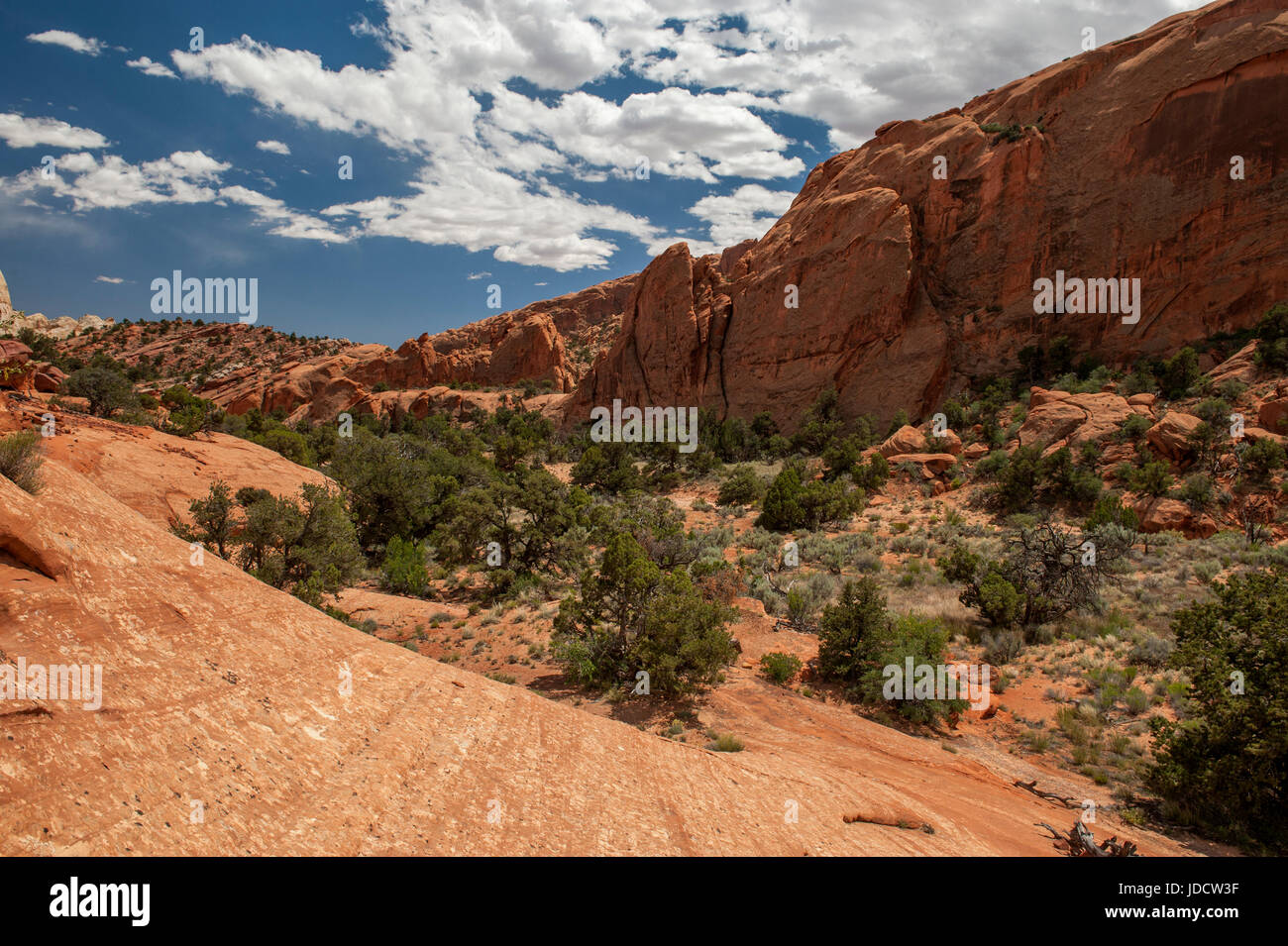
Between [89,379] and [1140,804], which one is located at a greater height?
[89,379]

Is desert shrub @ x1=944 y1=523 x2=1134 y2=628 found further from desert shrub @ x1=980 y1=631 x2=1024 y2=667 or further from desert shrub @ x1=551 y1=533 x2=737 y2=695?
desert shrub @ x1=551 y1=533 x2=737 y2=695

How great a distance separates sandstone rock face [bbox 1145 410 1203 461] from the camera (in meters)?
20.8

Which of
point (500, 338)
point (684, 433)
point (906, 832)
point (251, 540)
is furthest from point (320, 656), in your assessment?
point (500, 338)

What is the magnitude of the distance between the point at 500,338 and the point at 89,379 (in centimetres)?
4230

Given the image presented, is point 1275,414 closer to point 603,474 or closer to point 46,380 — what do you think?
point 603,474

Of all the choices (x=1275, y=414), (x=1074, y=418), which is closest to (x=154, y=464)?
(x=1074, y=418)

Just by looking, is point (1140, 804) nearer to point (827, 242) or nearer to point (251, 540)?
point (251, 540)

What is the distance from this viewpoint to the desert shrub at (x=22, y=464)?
361cm

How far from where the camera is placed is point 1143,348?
99.3 ft

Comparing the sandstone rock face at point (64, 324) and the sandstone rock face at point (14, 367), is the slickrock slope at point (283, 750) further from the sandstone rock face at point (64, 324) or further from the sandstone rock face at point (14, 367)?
the sandstone rock face at point (64, 324)

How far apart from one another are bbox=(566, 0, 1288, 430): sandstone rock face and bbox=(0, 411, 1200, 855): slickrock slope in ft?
115

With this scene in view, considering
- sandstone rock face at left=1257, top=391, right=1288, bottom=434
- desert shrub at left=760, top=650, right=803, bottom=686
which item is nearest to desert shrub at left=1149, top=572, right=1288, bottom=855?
desert shrub at left=760, top=650, right=803, bottom=686

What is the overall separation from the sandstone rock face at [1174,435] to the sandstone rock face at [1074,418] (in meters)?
1.94
